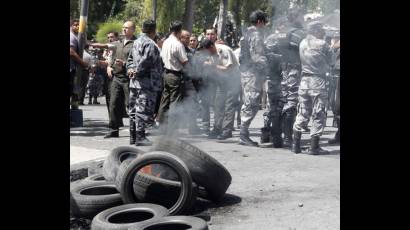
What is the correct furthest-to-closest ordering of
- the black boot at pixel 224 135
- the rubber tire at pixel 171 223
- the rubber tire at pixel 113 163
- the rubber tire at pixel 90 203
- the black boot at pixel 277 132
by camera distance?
the black boot at pixel 224 135
the black boot at pixel 277 132
the rubber tire at pixel 113 163
the rubber tire at pixel 90 203
the rubber tire at pixel 171 223

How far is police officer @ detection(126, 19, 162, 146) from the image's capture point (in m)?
8.88

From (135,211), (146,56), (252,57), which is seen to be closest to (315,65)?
(252,57)

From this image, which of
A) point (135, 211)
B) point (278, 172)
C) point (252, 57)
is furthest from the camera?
point (252, 57)

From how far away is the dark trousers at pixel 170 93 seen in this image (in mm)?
9841

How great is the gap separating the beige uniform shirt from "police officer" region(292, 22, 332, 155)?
216 cm

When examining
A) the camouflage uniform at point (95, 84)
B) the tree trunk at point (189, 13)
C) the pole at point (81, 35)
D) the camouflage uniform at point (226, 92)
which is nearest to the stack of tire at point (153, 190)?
the camouflage uniform at point (226, 92)

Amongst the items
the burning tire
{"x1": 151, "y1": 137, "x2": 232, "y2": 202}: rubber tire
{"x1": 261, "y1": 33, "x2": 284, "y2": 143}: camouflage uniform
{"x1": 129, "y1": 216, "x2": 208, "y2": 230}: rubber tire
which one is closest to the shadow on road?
{"x1": 261, "y1": 33, "x2": 284, "y2": 143}: camouflage uniform

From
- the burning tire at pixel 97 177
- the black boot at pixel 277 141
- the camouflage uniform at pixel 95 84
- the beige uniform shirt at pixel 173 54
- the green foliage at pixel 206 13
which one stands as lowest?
the burning tire at pixel 97 177

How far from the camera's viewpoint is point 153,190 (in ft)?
17.3

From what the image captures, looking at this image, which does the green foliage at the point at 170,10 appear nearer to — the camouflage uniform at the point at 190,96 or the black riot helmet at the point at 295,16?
the black riot helmet at the point at 295,16

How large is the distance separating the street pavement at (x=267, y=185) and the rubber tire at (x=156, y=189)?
1.07 feet
